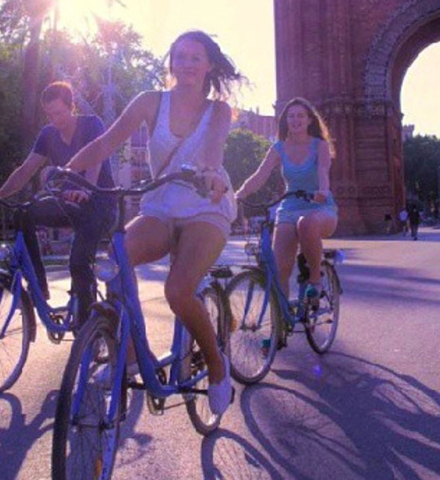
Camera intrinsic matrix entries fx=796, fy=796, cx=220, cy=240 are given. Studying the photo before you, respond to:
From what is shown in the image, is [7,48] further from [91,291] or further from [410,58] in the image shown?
[91,291]

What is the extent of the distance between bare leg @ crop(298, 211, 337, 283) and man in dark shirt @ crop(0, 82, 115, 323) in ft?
4.64

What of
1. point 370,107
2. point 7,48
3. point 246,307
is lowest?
point 246,307

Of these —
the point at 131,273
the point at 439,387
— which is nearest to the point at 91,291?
the point at 131,273

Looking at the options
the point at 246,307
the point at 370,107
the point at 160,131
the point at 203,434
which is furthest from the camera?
the point at 370,107

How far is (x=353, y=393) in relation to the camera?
4934mm

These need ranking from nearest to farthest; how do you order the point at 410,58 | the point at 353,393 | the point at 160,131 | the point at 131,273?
the point at 131,273, the point at 160,131, the point at 353,393, the point at 410,58

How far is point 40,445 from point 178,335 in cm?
86

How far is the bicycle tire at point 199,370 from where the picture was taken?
3877 mm

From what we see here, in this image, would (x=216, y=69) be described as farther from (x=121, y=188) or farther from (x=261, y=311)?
(x=261, y=311)

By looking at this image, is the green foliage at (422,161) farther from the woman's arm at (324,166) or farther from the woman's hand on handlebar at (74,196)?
the woman's hand on handlebar at (74,196)

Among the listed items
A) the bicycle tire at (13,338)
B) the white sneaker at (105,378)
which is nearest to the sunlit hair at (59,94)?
the bicycle tire at (13,338)

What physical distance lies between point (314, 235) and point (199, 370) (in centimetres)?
205

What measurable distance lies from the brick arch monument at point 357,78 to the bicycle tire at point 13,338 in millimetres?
34018

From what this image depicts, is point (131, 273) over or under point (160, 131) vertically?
under
